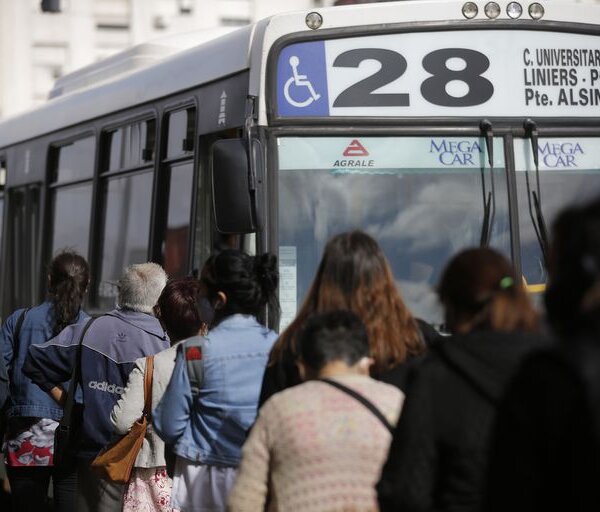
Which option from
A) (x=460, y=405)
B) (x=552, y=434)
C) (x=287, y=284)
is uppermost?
(x=287, y=284)

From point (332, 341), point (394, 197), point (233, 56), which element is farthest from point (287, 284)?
point (332, 341)

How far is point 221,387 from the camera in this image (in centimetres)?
462

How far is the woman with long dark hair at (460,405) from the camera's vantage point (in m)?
3.03

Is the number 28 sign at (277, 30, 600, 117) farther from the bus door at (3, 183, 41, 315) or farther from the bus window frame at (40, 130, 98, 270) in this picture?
the bus door at (3, 183, 41, 315)

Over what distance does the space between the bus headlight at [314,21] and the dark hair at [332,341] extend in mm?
3236

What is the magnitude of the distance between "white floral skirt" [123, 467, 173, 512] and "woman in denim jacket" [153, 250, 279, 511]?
0.93 m

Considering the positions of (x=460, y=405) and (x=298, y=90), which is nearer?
(x=460, y=405)

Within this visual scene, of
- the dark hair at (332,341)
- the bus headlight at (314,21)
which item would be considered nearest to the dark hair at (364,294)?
the dark hair at (332,341)

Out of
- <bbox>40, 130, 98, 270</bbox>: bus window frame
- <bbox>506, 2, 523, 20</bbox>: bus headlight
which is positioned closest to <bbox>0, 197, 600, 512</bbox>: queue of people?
<bbox>506, 2, 523, 20</bbox>: bus headlight

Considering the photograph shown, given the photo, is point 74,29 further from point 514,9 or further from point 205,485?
point 205,485

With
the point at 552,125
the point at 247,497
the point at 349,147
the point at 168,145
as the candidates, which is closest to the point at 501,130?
the point at 552,125

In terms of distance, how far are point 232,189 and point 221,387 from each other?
6.13 ft

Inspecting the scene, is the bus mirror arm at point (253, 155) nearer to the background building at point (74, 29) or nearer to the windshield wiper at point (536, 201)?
the windshield wiper at point (536, 201)

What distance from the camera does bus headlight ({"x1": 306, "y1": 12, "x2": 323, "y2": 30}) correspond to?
22.3 feet
